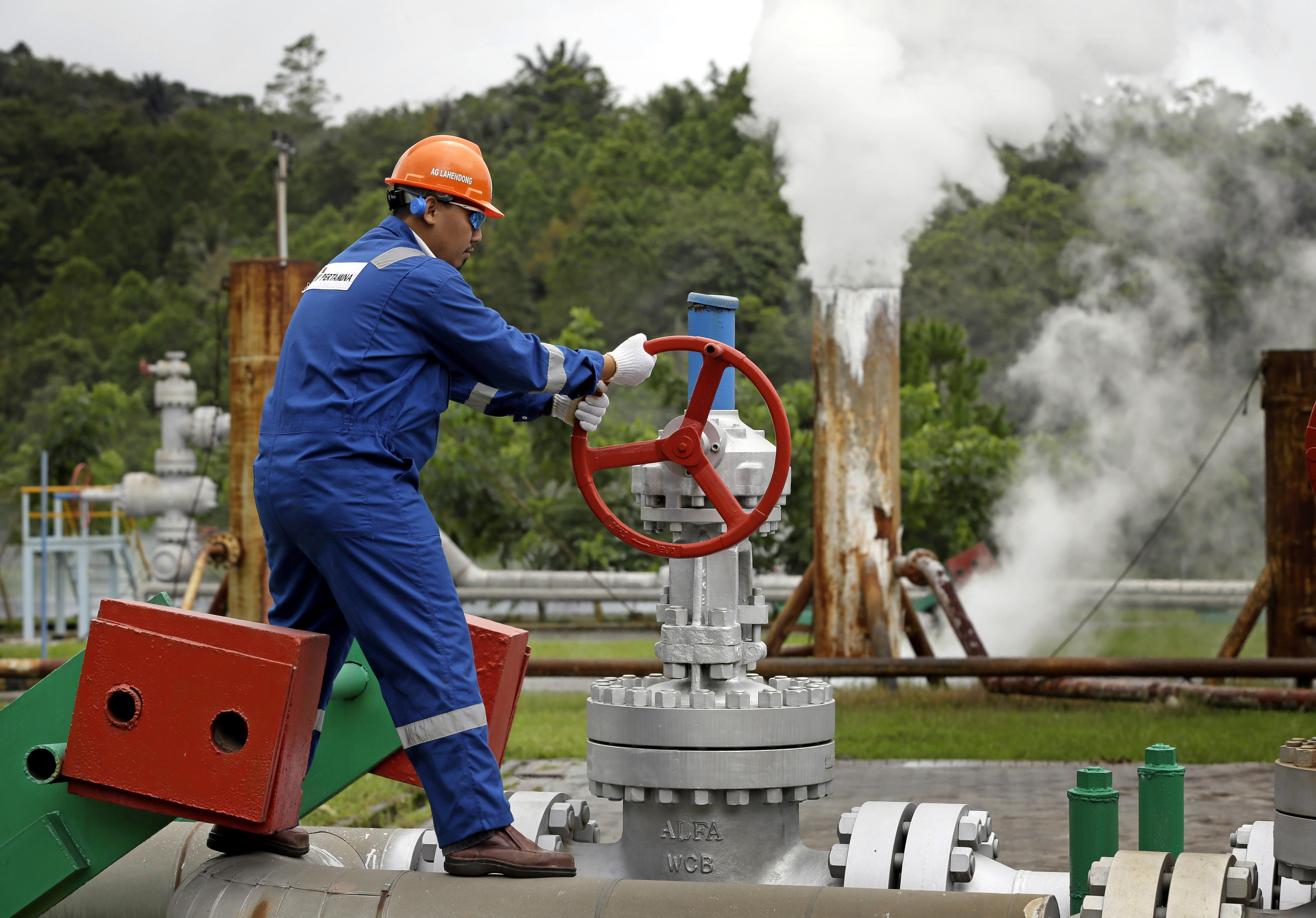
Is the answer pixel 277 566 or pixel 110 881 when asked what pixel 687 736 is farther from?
pixel 110 881

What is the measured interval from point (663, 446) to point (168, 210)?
5511 cm

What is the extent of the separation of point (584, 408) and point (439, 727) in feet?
2.52

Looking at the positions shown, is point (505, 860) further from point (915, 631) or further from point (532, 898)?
point (915, 631)

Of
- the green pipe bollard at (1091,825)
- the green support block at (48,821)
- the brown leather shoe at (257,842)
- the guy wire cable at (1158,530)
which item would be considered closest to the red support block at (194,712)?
the green support block at (48,821)

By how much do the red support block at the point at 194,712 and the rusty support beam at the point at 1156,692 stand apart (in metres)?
5.41

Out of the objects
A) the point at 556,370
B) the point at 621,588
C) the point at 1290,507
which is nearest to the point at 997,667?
the point at 1290,507

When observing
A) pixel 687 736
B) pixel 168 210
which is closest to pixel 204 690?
pixel 687 736

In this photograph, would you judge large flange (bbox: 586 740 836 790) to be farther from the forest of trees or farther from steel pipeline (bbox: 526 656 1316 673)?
the forest of trees

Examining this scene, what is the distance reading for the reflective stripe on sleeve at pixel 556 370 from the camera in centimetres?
318

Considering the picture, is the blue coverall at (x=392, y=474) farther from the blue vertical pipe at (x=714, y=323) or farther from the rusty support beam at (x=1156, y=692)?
the rusty support beam at (x=1156, y=692)

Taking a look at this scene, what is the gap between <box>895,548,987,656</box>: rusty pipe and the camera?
8.12 m

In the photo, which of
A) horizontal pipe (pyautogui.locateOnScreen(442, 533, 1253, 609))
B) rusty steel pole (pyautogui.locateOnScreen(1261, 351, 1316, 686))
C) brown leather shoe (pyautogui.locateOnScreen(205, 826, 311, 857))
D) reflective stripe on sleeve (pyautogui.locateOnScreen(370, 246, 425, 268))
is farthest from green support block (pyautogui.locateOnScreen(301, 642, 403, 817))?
horizontal pipe (pyautogui.locateOnScreen(442, 533, 1253, 609))

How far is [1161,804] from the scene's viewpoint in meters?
3.06

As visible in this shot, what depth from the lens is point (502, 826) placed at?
300 centimetres
